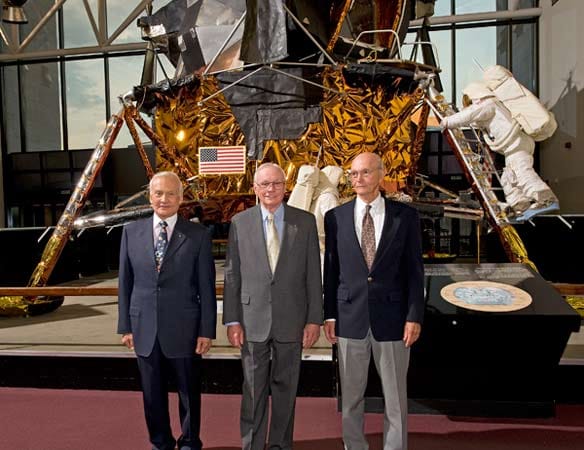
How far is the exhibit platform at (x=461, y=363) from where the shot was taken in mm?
2900

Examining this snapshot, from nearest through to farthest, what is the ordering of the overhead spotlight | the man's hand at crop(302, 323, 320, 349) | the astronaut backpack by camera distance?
the man's hand at crop(302, 323, 320, 349) → the astronaut backpack → the overhead spotlight

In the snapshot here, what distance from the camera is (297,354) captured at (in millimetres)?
2523

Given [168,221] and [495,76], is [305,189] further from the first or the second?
[168,221]

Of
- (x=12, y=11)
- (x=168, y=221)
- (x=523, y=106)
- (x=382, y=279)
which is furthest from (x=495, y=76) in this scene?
(x=12, y=11)

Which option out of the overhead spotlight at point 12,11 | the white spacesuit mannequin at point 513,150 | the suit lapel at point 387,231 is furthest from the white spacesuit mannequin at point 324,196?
the overhead spotlight at point 12,11

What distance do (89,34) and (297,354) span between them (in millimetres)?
15591

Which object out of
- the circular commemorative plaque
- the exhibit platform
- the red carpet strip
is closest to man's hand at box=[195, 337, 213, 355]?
the red carpet strip

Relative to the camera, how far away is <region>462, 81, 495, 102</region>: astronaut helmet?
15.8 ft

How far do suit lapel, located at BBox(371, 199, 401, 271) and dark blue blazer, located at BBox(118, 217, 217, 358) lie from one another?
813 mm

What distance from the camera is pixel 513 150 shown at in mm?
4609

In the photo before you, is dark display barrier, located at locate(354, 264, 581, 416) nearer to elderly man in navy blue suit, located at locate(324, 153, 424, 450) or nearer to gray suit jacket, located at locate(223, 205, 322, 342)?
elderly man in navy blue suit, located at locate(324, 153, 424, 450)

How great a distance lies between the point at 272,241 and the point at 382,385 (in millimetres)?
863

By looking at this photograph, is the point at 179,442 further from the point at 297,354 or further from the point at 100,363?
the point at 100,363

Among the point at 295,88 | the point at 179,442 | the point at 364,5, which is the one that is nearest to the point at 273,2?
the point at 295,88
